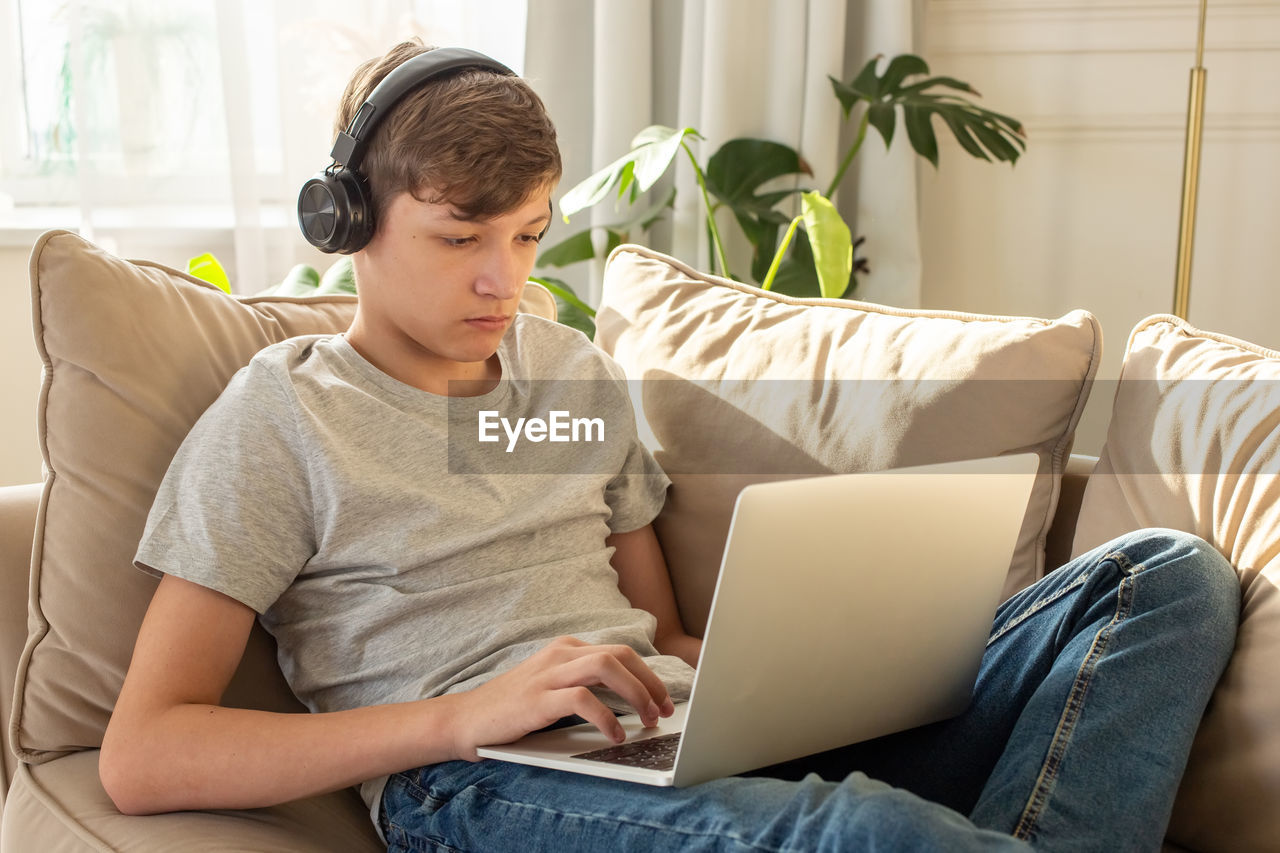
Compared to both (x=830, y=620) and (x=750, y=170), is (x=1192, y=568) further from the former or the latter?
(x=750, y=170)

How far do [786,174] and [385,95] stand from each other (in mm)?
1367

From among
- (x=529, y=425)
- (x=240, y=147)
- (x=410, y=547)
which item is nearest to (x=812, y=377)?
(x=529, y=425)

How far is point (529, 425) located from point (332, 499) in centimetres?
25

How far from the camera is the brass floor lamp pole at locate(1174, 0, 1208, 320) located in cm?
197

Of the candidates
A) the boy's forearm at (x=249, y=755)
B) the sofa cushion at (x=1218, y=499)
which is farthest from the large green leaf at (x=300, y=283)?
the sofa cushion at (x=1218, y=499)

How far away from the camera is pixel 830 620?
76 cm

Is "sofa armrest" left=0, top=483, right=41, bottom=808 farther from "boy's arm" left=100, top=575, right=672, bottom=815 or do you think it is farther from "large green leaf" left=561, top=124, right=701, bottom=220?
"large green leaf" left=561, top=124, right=701, bottom=220

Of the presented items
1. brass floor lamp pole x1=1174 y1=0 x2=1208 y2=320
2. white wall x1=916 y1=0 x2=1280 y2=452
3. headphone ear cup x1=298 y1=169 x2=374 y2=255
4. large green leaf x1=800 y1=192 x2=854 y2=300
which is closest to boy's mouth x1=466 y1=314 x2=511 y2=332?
headphone ear cup x1=298 y1=169 x2=374 y2=255

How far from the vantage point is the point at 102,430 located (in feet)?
3.34

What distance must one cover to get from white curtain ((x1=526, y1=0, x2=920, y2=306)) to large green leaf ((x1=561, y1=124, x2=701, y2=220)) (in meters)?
0.34

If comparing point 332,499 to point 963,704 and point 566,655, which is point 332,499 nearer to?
point 566,655

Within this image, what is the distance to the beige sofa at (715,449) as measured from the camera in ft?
3.03

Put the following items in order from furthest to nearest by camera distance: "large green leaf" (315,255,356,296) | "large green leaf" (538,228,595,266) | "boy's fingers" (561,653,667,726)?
"large green leaf" (538,228,595,266) → "large green leaf" (315,255,356,296) → "boy's fingers" (561,653,667,726)

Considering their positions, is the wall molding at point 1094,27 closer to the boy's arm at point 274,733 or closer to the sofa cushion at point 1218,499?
the sofa cushion at point 1218,499
